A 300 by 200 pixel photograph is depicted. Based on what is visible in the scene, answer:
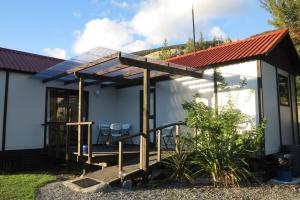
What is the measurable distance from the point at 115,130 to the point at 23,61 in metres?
4.06

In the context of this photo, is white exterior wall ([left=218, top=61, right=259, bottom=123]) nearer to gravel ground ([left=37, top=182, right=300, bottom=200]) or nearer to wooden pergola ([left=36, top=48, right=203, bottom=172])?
wooden pergola ([left=36, top=48, right=203, bottom=172])

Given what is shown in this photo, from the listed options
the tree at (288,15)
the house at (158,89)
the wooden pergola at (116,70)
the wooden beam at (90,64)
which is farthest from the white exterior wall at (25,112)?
the tree at (288,15)

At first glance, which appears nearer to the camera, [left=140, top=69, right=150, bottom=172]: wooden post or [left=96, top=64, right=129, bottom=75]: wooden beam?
[left=140, top=69, right=150, bottom=172]: wooden post

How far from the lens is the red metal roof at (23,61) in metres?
9.45

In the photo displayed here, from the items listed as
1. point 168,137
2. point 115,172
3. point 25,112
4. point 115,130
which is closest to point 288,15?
point 168,137

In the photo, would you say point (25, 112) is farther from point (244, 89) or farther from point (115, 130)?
point (244, 89)

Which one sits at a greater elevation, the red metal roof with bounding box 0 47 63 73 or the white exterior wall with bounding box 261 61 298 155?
the red metal roof with bounding box 0 47 63 73

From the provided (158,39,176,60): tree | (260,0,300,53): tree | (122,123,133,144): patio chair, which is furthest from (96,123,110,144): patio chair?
(158,39,176,60): tree

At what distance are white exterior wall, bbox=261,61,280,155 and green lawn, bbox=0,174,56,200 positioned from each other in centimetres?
588

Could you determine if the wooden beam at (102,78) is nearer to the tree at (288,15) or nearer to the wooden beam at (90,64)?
the wooden beam at (90,64)

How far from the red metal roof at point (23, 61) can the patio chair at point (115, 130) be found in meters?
3.12

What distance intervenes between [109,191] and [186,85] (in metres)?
4.86

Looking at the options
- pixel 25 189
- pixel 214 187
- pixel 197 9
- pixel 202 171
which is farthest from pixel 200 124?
pixel 197 9

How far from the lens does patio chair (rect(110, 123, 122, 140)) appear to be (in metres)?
10.6
